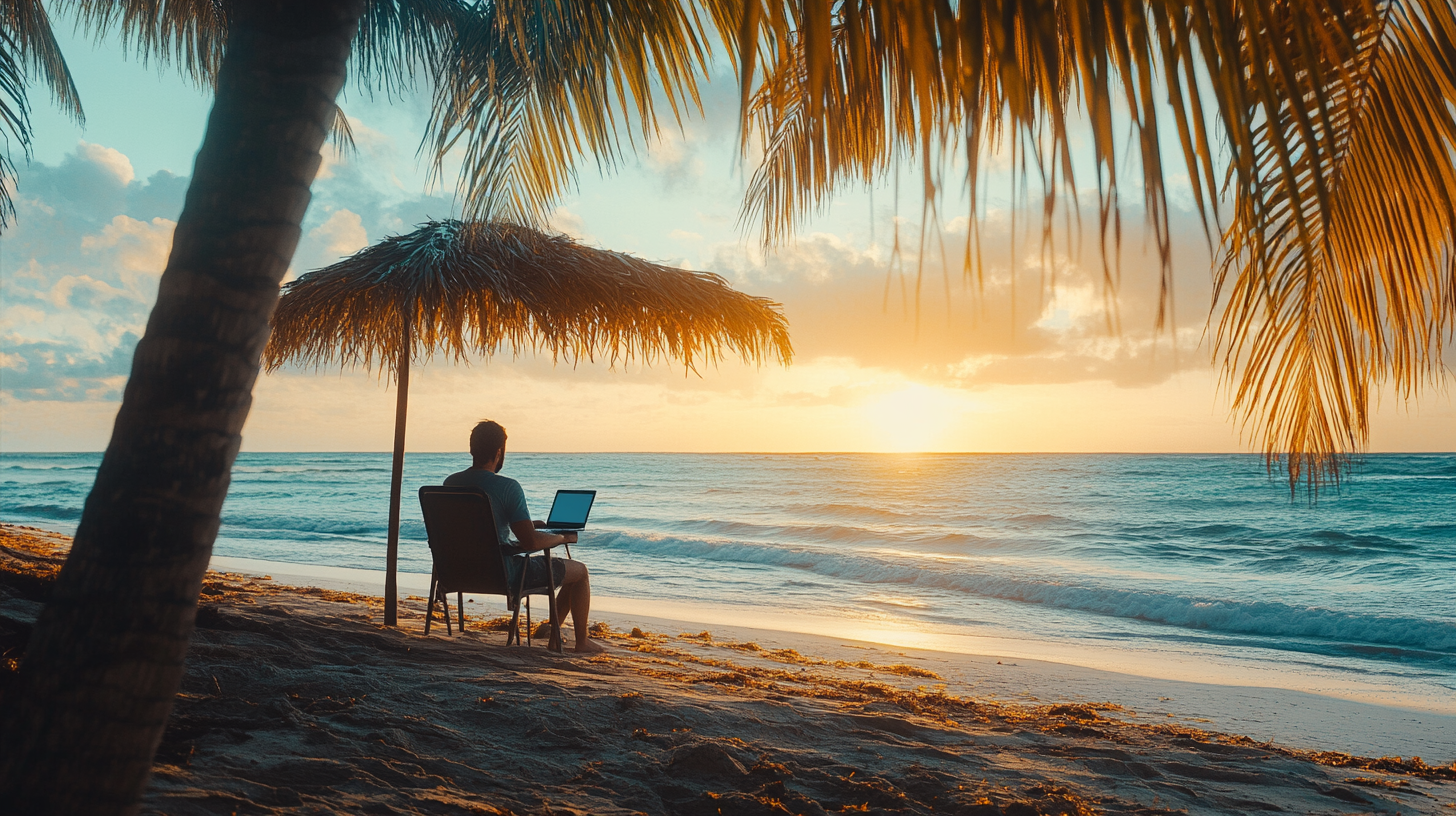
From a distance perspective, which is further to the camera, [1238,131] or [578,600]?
[578,600]

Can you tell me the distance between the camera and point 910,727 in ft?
10.5

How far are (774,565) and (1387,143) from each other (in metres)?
12.8

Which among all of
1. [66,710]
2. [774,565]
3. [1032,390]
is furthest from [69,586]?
[774,565]

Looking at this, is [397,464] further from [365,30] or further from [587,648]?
[365,30]

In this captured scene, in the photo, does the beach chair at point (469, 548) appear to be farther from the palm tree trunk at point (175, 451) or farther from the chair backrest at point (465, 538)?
the palm tree trunk at point (175, 451)

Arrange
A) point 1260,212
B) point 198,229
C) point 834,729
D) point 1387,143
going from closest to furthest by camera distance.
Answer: point 1260,212, point 198,229, point 1387,143, point 834,729

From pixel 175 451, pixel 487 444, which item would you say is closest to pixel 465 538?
pixel 487 444

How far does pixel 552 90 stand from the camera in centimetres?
250

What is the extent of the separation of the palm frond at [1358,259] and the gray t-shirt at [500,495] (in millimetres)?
3500

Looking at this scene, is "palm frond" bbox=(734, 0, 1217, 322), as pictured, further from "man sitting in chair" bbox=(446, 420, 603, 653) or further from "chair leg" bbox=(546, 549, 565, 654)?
"chair leg" bbox=(546, 549, 565, 654)

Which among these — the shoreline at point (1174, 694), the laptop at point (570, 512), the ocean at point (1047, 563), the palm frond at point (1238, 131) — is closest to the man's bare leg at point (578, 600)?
the laptop at point (570, 512)

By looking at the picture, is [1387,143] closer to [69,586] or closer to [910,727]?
[910,727]

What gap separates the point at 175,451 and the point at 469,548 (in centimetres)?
344

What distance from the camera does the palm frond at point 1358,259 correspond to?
178 cm
